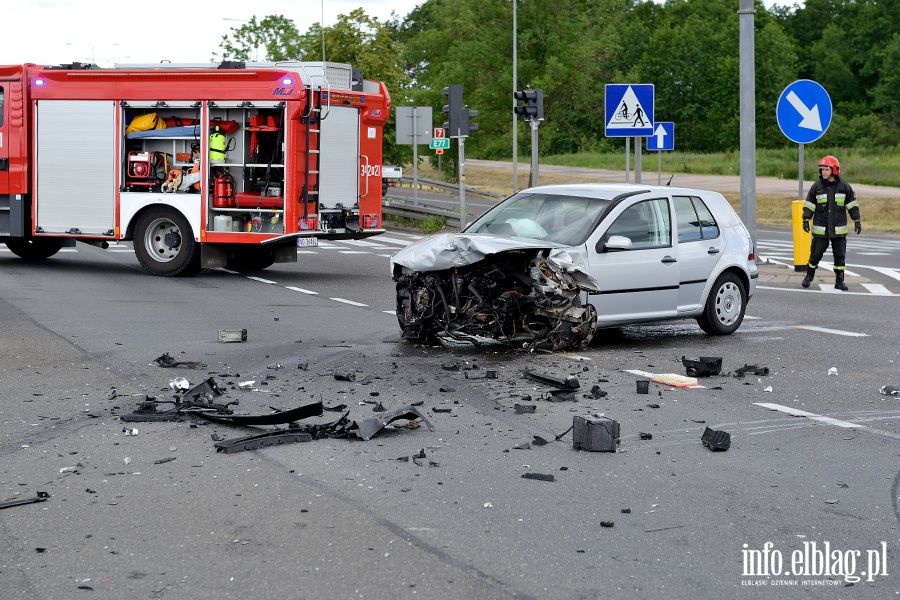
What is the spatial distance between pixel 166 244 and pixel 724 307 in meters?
9.63

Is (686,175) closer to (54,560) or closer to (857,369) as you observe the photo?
(857,369)

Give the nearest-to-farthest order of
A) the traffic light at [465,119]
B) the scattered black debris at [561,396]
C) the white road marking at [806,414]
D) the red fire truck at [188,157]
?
the white road marking at [806,414] → the scattered black debris at [561,396] → the red fire truck at [188,157] → the traffic light at [465,119]

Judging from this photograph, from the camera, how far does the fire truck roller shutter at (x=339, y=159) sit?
61.9ft

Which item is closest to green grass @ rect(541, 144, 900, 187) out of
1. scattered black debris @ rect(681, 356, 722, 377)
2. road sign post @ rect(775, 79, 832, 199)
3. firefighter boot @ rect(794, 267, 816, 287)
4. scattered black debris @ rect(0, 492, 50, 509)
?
road sign post @ rect(775, 79, 832, 199)

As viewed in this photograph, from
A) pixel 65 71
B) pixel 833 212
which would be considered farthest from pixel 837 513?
pixel 65 71

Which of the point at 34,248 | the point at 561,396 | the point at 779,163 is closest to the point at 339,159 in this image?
the point at 34,248

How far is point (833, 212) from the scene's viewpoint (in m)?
17.2

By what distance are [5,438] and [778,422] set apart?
4.82 metres

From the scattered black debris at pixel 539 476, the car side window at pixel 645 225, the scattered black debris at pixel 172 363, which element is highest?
the car side window at pixel 645 225

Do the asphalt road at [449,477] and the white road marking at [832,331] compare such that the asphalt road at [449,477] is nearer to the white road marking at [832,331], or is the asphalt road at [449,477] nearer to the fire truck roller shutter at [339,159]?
the white road marking at [832,331]

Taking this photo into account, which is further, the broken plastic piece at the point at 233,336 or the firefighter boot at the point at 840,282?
the firefighter boot at the point at 840,282

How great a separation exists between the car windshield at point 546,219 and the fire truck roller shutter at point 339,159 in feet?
23.2

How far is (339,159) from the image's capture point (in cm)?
1914

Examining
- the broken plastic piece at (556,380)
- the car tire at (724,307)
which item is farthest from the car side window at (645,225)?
the broken plastic piece at (556,380)
